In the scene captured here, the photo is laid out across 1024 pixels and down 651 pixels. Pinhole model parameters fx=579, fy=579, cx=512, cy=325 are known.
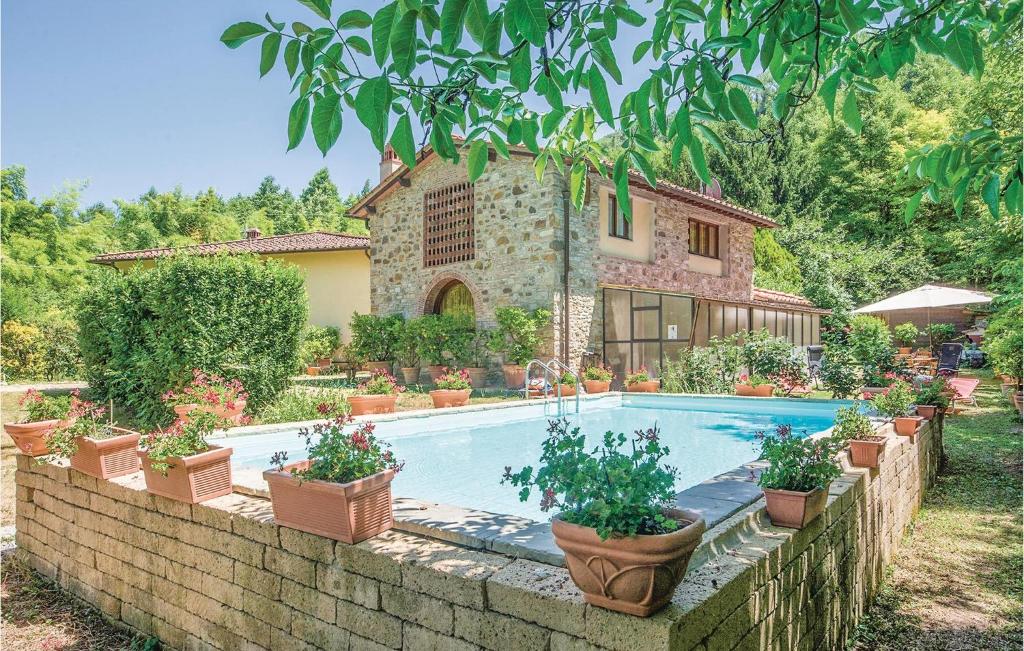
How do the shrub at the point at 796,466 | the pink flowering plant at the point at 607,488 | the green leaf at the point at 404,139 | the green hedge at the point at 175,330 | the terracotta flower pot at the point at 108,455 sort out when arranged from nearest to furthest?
the green leaf at the point at 404,139
the pink flowering plant at the point at 607,488
the shrub at the point at 796,466
the terracotta flower pot at the point at 108,455
the green hedge at the point at 175,330

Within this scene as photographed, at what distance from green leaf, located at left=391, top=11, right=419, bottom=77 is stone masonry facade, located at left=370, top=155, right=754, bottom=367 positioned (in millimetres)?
10531

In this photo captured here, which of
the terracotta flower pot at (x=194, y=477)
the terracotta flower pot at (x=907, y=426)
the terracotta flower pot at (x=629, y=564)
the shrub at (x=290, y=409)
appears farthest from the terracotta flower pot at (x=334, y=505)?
the shrub at (x=290, y=409)

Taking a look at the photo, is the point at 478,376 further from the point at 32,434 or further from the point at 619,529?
the point at 619,529

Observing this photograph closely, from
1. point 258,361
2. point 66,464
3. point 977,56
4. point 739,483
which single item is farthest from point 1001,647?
point 258,361

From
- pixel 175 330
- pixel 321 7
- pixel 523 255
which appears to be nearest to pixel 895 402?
pixel 321 7

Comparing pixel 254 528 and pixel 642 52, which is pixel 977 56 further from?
pixel 254 528

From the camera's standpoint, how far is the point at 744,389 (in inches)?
440

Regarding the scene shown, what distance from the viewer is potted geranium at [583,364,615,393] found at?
12203mm

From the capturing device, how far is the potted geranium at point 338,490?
2672mm

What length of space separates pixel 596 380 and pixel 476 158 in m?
10.5

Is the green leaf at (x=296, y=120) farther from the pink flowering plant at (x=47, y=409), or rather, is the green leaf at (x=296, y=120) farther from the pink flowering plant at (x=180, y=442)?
the pink flowering plant at (x=47, y=409)

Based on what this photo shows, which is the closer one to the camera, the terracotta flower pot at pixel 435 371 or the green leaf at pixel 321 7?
the green leaf at pixel 321 7

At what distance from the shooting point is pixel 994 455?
6.84 metres

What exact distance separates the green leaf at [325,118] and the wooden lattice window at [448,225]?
12.2 meters
